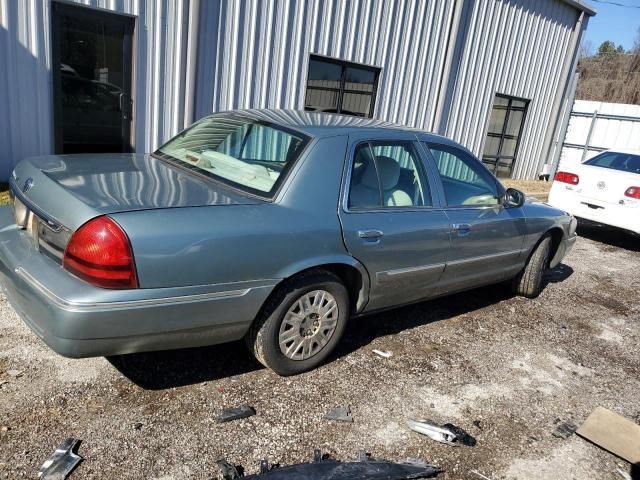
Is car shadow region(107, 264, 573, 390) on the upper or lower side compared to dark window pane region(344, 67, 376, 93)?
lower

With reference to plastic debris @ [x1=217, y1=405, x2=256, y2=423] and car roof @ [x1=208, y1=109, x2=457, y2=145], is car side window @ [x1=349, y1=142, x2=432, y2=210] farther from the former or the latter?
plastic debris @ [x1=217, y1=405, x2=256, y2=423]

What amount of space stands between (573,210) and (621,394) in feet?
16.8

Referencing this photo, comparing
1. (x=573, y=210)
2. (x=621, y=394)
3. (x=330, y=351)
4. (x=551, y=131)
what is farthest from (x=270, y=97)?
(x=551, y=131)

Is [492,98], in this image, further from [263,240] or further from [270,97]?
[263,240]

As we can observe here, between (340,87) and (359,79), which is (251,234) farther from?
(359,79)

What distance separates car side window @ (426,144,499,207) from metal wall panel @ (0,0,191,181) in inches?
171

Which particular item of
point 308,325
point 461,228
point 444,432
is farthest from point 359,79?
point 444,432

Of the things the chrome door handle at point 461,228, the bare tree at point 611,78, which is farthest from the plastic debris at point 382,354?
the bare tree at point 611,78

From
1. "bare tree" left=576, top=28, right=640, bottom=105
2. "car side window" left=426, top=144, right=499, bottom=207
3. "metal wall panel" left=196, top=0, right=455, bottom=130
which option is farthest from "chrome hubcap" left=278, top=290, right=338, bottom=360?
"bare tree" left=576, top=28, right=640, bottom=105

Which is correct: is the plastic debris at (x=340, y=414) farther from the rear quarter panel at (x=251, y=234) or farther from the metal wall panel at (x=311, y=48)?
the metal wall panel at (x=311, y=48)

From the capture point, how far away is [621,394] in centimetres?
373

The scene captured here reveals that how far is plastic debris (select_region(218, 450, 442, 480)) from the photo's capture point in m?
2.46

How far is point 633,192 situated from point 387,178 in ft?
18.5

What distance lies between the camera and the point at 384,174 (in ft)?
12.0
